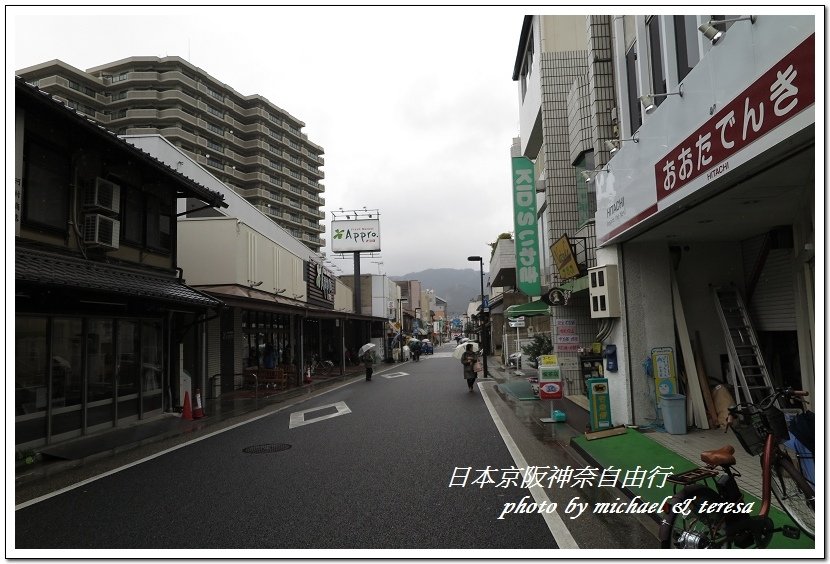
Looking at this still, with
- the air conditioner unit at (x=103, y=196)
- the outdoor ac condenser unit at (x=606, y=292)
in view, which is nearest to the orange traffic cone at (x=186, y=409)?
the air conditioner unit at (x=103, y=196)

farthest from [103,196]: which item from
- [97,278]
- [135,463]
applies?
[135,463]

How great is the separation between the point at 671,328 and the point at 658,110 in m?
4.22

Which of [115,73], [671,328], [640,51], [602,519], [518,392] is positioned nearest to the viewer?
[602,519]

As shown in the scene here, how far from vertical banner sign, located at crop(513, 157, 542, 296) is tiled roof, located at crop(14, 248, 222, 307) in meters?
10.3

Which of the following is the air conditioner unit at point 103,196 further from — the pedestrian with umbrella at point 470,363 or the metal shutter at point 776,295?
the metal shutter at point 776,295

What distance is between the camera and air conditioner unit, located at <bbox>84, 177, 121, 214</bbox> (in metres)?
10.6

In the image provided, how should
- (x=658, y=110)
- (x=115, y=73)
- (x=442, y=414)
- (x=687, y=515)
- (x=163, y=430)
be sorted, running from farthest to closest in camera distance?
(x=115, y=73), (x=442, y=414), (x=163, y=430), (x=658, y=110), (x=687, y=515)

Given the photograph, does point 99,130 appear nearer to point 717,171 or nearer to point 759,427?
point 717,171

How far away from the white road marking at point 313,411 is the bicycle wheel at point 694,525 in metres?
8.50

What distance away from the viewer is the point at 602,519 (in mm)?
5000

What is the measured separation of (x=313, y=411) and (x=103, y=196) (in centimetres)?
731

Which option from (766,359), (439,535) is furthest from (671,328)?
(439,535)

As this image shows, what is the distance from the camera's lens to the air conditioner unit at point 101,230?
34.5 feet

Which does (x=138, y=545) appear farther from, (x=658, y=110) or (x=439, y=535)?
(x=658, y=110)
